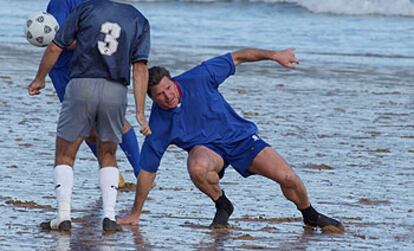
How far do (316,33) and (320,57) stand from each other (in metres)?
6.05

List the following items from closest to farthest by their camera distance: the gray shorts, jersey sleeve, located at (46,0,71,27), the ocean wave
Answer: the gray shorts → jersey sleeve, located at (46,0,71,27) → the ocean wave

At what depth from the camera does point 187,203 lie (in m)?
10.6

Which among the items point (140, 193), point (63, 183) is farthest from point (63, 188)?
point (140, 193)

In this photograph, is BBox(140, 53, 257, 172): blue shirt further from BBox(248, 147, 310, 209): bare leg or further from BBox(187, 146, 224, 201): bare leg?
BBox(248, 147, 310, 209): bare leg

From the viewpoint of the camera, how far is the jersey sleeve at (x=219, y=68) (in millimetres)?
9578

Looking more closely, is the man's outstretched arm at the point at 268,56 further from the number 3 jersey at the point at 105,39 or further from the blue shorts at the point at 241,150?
the number 3 jersey at the point at 105,39

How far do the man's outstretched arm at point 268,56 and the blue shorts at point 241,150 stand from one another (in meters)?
0.54

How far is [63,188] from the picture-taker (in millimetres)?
9359

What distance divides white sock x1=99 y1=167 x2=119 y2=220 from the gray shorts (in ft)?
0.91

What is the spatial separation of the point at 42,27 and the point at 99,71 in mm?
1634

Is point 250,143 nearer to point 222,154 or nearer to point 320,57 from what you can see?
point 222,154

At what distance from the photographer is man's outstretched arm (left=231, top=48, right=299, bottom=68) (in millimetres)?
9484

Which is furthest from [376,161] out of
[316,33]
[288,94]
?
[316,33]

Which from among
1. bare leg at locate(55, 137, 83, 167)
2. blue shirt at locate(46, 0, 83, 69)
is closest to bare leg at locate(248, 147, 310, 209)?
bare leg at locate(55, 137, 83, 167)
